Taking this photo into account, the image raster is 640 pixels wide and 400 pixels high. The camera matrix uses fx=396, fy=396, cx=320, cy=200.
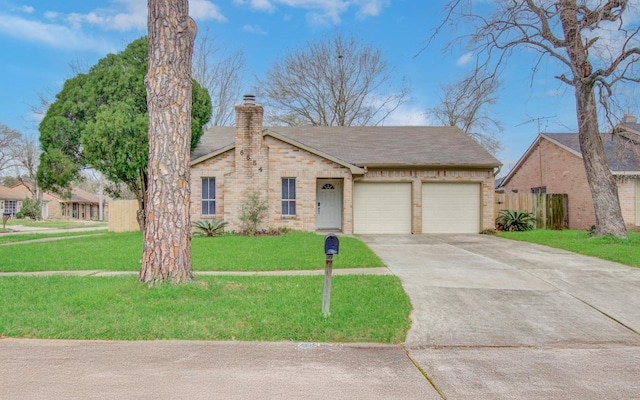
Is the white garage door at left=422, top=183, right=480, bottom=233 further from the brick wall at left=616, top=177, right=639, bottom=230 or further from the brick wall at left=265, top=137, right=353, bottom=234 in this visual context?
the brick wall at left=616, top=177, right=639, bottom=230

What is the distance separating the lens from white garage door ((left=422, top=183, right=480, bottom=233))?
1686 centimetres

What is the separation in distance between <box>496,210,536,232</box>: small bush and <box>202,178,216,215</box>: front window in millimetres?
12045

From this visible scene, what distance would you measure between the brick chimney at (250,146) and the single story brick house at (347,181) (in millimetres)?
38

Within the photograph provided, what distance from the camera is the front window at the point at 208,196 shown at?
15727 mm

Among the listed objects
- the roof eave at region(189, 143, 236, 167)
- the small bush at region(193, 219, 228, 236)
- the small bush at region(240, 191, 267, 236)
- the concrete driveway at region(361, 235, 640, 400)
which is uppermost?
the roof eave at region(189, 143, 236, 167)

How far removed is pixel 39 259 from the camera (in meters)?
9.80

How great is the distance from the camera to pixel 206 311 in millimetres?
5223

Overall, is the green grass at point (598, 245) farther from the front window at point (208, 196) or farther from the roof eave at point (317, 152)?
the front window at point (208, 196)

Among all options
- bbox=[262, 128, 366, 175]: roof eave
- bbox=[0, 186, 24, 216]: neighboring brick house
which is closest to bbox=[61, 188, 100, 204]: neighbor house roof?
bbox=[0, 186, 24, 216]: neighboring brick house

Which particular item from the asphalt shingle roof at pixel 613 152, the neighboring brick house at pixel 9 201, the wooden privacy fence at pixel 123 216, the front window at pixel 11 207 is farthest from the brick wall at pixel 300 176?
the front window at pixel 11 207

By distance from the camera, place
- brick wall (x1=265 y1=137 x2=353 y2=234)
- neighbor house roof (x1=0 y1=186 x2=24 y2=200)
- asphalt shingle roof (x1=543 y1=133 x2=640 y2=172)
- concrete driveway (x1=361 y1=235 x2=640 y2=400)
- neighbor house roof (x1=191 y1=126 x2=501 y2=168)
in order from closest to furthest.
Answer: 1. concrete driveway (x1=361 y1=235 x2=640 y2=400)
2. brick wall (x1=265 y1=137 x2=353 y2=234)
3. neighbor house roof (x1=191 y1=126 x2=501 y2=168)
4. asphalt shingle roof (x1=543 y1=133 x2=640 y2=172)
5. neighbor house roof (x1=0 y1=186 x2=24 y2=200)

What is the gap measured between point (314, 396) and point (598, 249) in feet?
35.0

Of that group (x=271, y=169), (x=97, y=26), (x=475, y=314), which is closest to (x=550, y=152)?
(x=271, y=169)

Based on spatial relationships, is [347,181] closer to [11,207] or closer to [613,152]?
[613,152]
